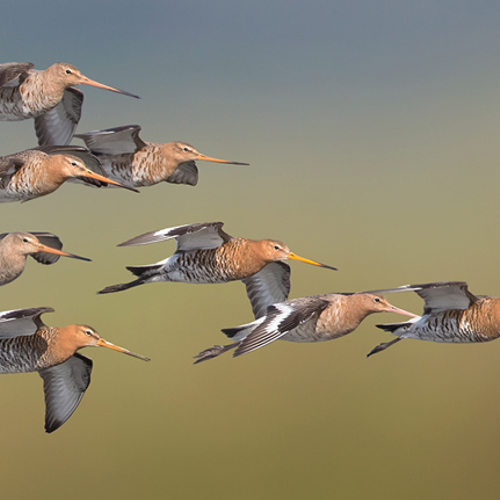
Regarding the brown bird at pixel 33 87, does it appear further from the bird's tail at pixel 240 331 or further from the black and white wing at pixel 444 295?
the black and white wing at pixel 444 295

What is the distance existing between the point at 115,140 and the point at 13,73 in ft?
4.05

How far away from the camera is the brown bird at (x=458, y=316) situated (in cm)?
850

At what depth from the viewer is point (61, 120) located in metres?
9.98

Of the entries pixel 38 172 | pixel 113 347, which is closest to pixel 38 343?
pixel 113 347

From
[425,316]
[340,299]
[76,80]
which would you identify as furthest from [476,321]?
[76,80]

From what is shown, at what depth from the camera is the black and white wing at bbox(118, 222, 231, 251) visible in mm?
8508

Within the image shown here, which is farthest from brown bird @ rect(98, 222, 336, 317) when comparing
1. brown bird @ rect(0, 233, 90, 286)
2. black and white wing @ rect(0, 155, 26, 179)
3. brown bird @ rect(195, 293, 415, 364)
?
black and white wing @ rect(0, 155, 26, 179)

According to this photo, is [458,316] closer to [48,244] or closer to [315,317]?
[315,317]

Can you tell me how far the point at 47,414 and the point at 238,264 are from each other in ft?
8.07

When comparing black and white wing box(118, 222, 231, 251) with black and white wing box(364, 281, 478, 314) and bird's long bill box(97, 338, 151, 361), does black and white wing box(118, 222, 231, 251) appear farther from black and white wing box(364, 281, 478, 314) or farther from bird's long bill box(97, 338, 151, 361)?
black and white wing box(364, 281, 478, 314)

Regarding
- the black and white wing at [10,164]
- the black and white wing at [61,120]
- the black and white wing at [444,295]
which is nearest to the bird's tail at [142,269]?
the black and white wing at [10,164]

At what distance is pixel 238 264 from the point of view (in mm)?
9117

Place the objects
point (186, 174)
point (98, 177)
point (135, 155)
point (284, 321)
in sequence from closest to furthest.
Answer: point (284, 321) < point (98, 177) < point (135, 155) < point (186, 174)

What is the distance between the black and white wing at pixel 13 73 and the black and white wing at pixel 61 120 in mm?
706
